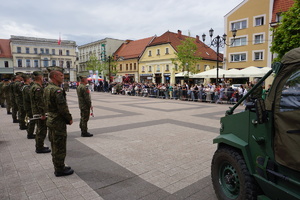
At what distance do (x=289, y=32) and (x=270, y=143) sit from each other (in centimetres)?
1812

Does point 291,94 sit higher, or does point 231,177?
point 291,94

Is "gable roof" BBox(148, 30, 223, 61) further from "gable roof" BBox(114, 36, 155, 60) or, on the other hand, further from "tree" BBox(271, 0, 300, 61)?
"tree" BBox(271, 0, 300, 61)

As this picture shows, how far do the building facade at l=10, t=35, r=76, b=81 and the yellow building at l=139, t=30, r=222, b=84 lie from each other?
2764 centimetres

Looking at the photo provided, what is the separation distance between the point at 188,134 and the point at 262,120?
5.06m

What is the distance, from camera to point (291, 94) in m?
2.16

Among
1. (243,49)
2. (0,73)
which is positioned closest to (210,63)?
(243,49)

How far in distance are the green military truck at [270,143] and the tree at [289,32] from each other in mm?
16249

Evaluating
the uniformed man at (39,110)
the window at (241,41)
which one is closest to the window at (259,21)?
the window at (241,41)

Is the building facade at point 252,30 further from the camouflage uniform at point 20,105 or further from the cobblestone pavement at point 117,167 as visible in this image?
the camouflage uniform at point 20,105

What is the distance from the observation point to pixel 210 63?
47.8m

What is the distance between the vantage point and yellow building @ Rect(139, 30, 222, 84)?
45.1 metres

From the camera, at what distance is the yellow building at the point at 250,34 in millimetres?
31719

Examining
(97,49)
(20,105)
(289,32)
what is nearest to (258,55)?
(289,32)

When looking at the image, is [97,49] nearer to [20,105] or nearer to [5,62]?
[5,62]
